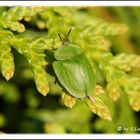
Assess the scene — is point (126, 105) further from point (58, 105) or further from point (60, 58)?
point (60, 58)

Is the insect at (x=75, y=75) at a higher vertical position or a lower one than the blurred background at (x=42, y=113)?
higher

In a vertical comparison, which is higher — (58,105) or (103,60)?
(103,60)

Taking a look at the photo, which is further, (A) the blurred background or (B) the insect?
(A) the blurred background

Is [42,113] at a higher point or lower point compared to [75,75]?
lower

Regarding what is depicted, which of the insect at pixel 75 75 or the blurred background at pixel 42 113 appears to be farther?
the blurred background at pixel 42 113

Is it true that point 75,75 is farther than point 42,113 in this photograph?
No

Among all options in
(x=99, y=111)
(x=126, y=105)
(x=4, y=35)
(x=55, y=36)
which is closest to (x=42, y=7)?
(x=55, y=36)

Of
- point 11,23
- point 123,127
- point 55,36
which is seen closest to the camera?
point 11,23

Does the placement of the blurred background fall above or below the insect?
below
